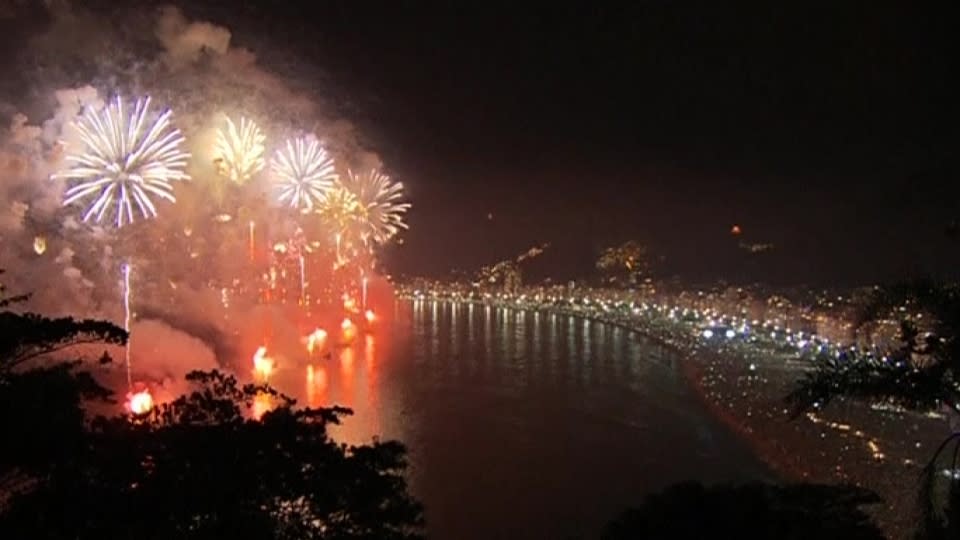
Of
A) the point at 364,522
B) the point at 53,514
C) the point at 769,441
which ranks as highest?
the point at 53,514

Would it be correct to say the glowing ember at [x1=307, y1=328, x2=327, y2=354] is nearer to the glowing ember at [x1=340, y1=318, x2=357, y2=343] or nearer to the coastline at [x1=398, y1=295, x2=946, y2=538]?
the glowing ember at [x1=340, y1=318, x2=357, y2=343]

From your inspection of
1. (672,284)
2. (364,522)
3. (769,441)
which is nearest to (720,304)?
(672,284)

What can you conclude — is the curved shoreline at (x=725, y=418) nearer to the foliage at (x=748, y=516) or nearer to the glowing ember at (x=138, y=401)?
the foliage at (x=748, y=516)

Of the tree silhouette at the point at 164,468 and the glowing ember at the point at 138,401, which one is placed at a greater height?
the tree silhouette at the point at 164,468

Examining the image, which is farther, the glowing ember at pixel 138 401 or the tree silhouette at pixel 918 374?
the glowing ember at pixel 138 401

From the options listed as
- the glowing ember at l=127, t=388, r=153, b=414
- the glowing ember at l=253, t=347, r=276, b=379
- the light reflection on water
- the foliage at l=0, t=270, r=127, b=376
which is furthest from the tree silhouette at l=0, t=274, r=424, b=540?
the glowing ember at l=253, t=347, r=276, b=379

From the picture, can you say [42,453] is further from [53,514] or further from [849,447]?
[849,447]

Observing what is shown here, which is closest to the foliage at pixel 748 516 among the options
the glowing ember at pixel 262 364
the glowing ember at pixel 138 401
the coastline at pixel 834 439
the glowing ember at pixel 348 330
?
the coastline at pixel 834 439
